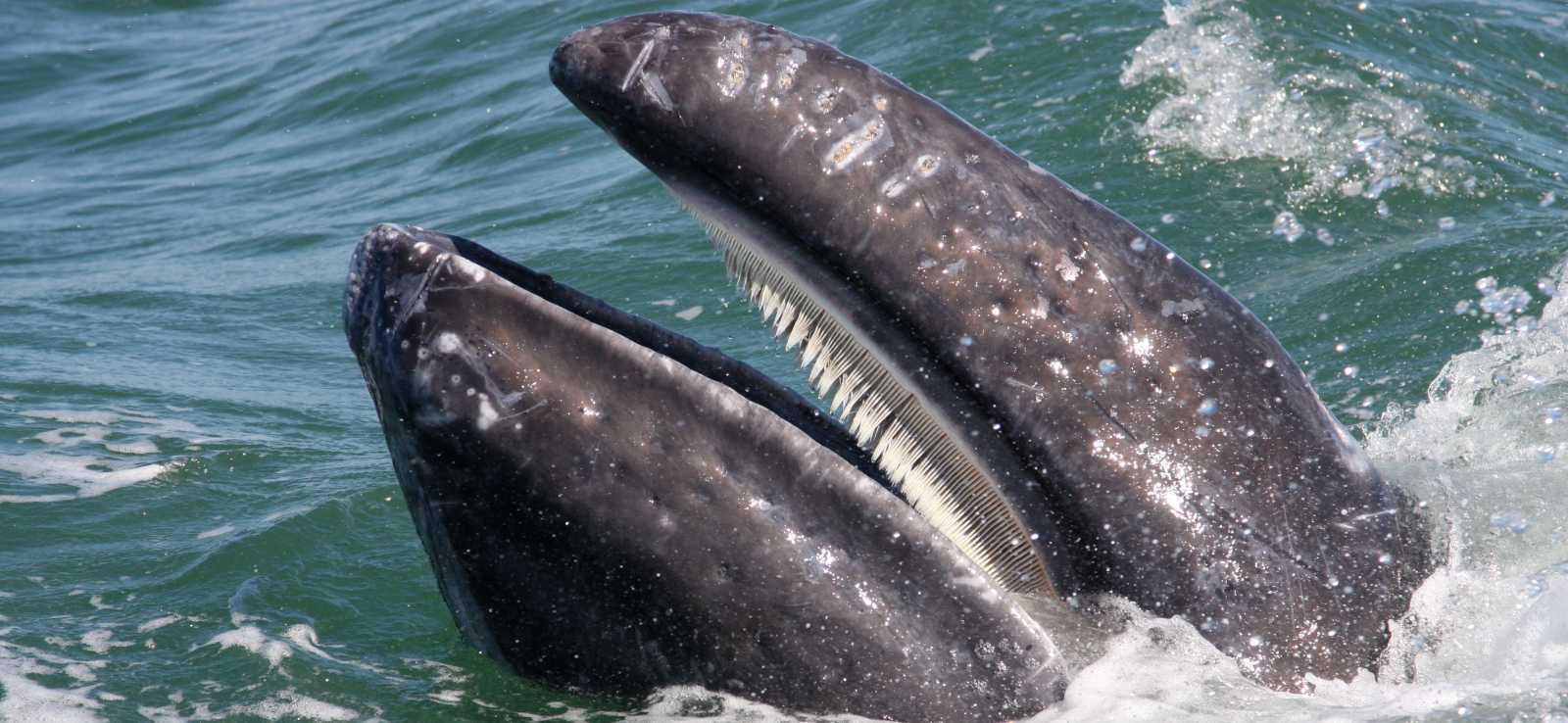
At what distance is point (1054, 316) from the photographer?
159 inches

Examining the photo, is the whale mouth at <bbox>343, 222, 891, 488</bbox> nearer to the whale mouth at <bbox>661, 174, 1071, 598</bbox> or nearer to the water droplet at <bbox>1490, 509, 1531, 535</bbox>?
the whale mouth at <bbox>661, 174, 1071, 598</bbox>

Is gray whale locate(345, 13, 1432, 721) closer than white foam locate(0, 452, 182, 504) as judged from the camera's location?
Yes

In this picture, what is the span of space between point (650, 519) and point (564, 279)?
808 centimetres

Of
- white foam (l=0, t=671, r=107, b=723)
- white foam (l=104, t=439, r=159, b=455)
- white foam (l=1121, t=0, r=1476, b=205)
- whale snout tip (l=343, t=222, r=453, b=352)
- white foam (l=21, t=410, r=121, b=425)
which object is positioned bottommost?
white foam (l=1121, t=0, r=1476, b=205)

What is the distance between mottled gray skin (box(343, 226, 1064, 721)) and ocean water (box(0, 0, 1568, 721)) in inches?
9.3

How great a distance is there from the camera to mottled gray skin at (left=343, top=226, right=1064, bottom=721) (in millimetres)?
3898

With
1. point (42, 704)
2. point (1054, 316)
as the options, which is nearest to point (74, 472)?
point (42, 704)

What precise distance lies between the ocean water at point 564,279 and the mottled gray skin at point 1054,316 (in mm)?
211

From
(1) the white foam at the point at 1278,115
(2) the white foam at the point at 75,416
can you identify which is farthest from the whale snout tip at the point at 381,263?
(1) the white foam at the point at 1278,115

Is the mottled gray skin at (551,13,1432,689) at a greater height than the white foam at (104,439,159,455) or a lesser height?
greater

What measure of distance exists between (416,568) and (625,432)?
119 inches

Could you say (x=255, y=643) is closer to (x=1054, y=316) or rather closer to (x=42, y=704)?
(x=42, y=704)

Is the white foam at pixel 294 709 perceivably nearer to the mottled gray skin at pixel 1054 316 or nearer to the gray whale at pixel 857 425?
the gray whale at pixel 857 425

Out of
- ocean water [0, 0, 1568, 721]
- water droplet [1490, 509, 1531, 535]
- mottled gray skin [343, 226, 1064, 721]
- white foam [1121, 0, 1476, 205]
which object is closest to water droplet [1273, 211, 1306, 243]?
ocean water [0, 0, 1568, 721]
